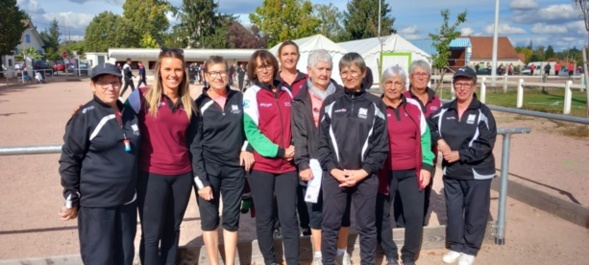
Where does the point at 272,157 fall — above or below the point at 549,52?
below

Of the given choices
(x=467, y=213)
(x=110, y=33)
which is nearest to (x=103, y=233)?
(x=467, y=213)

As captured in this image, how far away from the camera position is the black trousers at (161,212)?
11.0 ft

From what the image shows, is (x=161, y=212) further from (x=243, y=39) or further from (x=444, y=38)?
(x=243, y=39)

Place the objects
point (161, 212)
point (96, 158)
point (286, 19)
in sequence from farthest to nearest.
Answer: point (286, 19)
point (161, 212)
point (96, 158)

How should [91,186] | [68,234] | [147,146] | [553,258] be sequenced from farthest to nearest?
[68,234] → [553,258] → [147,146] → [91,186]

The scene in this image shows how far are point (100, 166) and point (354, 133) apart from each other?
179cm

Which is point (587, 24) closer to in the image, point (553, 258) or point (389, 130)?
point (553, 258)

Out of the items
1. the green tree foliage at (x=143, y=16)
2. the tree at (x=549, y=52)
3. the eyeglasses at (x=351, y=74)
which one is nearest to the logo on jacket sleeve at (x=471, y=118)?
the eyeglasses at (x=351, y=74)

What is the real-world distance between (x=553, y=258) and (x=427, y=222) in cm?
130

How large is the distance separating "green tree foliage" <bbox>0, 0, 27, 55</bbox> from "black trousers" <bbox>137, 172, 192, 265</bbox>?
148 ft

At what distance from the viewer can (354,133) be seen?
363 cm

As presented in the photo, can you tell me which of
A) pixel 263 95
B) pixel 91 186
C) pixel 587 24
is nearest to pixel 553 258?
pixel 263 95

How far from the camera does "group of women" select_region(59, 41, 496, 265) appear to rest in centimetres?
306

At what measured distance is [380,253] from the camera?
14.4 feet
